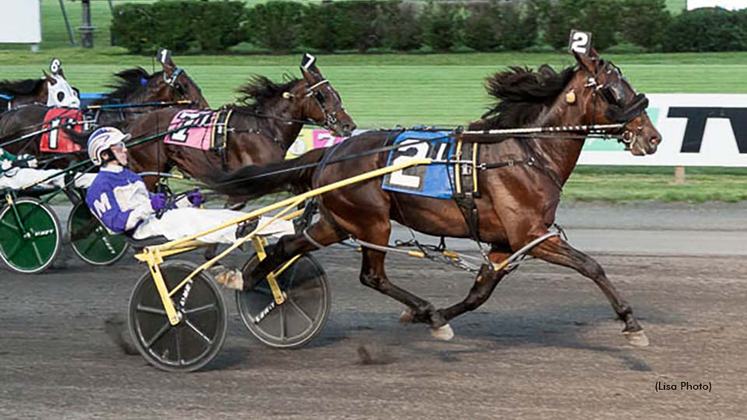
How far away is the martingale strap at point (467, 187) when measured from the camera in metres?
6.10

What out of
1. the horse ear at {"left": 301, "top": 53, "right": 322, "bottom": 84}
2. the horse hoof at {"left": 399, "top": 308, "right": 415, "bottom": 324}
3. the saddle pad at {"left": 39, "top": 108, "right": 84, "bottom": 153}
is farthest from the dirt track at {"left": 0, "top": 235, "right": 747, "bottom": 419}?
the saddle pad at {"left": 39, "top": 108, "right": 84, "bottom": 153}

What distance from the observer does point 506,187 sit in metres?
6.09

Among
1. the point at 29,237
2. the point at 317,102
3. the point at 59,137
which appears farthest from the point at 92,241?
the point at 317,102

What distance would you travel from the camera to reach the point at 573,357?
6133mm

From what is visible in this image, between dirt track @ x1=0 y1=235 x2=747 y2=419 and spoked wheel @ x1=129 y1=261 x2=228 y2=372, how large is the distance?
105 mm

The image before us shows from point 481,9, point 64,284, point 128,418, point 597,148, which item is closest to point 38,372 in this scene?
point 128,418

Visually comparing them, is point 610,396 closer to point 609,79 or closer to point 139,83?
point 609,79

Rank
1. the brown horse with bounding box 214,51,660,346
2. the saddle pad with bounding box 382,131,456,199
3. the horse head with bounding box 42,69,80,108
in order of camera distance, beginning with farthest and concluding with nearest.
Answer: the horse head with bounding box 42,69,80,108
the saddle pad with bounding box 382,131,456,199
the brown horse with bounding box 214,51,660,346

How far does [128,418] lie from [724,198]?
885cm

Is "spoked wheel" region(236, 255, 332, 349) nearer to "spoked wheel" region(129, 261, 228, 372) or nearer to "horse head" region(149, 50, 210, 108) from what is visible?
"spoked wheel" region(129, 261, 228, 372)

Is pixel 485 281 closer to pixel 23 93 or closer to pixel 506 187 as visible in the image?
pixel 506 187

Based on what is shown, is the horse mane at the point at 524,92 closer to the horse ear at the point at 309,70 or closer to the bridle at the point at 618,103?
the bridle at the point at 618,103

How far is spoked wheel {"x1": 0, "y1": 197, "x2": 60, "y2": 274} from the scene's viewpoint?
8.83 meters

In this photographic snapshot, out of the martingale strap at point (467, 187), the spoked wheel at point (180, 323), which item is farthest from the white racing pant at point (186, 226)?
the martingale strap at point (467, 187)
